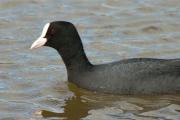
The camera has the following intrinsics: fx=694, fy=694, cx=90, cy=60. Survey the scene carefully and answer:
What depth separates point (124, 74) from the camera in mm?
9297

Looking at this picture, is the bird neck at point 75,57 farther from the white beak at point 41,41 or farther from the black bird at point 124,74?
the white beak at point 41,41

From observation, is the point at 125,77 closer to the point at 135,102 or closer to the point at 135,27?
the point at 135,102

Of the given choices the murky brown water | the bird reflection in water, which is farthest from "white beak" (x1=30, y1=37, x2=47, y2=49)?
the bird reflection in water

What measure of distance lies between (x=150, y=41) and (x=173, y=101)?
257cm

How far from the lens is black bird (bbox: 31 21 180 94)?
930 cm

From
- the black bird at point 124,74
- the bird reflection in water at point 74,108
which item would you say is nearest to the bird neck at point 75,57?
the black bird at point 124,74

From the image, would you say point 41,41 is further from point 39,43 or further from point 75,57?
point 75,57

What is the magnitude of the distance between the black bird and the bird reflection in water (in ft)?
0.59

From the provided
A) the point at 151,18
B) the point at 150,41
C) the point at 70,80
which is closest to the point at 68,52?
the point at 70,80

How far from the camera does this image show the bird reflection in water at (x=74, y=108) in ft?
28.7

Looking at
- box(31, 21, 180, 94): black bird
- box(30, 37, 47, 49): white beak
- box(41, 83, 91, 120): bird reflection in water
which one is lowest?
box(41, 83, 91, 120): bird reflection in water

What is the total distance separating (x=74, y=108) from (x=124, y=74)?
82 centimetres

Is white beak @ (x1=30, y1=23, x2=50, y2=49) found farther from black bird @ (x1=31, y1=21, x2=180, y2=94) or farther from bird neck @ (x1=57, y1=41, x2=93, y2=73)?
bird neck @ (x1=57, y1=41, x2=93, y2=73)

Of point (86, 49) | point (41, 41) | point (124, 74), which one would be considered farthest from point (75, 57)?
point (86, 49)
